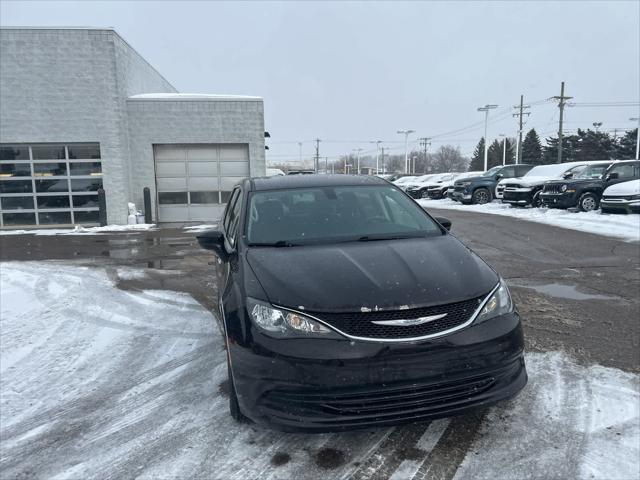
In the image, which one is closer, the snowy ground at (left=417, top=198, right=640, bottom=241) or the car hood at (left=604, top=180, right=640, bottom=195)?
the snowy ground at (left=417, top=198, right=640, bottom=241)

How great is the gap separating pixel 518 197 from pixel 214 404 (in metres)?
18.6

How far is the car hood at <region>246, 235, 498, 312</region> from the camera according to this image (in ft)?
9.34

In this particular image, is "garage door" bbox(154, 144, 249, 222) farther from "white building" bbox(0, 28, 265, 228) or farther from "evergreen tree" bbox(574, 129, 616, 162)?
"evergreen tree" bbox(574, 129, 616, 162)

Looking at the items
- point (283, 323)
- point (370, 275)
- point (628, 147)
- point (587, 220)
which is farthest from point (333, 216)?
point (628, 147)

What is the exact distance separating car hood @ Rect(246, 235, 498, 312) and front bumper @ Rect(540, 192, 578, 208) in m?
15.4

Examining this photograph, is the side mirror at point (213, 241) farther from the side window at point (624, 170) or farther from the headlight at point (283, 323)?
the side window at point (624, 170)

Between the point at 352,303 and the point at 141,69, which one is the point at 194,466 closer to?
the point at 352,303

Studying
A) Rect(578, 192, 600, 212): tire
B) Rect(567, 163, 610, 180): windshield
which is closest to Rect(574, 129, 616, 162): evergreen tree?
Rect(567, 163, 610, 180): windshield

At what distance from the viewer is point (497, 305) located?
3.09 m

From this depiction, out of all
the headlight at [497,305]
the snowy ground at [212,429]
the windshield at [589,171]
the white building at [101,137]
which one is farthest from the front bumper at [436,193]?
the headlight at [497,305]

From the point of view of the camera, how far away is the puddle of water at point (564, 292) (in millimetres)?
6352

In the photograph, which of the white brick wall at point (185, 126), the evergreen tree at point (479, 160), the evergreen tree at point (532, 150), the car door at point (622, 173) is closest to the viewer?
the car door at point (622, 173)

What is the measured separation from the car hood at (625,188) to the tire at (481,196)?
8.28 metres

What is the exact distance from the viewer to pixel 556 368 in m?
4.07
